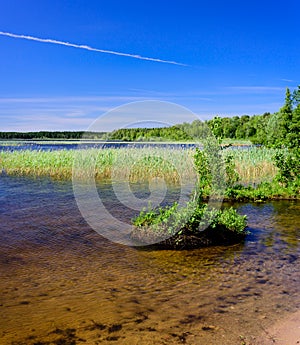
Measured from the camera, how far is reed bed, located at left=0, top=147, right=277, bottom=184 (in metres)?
20.4

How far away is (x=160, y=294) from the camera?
634cm

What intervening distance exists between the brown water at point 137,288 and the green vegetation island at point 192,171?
1.84ft

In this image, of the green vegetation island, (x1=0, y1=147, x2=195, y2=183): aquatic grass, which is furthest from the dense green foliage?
(x1=0, y1=147, x2=195, y2=183): aquatic grass

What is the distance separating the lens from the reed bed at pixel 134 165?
2039 centimetres

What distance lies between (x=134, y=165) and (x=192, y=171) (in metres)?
4.14

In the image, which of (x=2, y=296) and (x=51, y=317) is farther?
(x=2, y=296)

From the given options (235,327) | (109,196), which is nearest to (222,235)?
(235,327)

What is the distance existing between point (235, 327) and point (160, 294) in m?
1.58

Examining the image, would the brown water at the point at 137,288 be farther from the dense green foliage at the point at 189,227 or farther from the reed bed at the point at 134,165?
the reed bed at the point at 134,165

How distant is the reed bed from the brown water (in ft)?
31.8

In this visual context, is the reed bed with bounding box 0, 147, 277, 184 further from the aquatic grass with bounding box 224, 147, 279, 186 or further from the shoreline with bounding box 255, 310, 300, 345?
the shoreline with bounding box 255, 310, 300, 345

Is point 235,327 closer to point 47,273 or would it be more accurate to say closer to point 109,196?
point 47,273

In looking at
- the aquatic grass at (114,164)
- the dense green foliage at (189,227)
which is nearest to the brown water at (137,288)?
the dense green foliage at (189,227)

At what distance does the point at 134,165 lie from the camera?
71.0 ft
